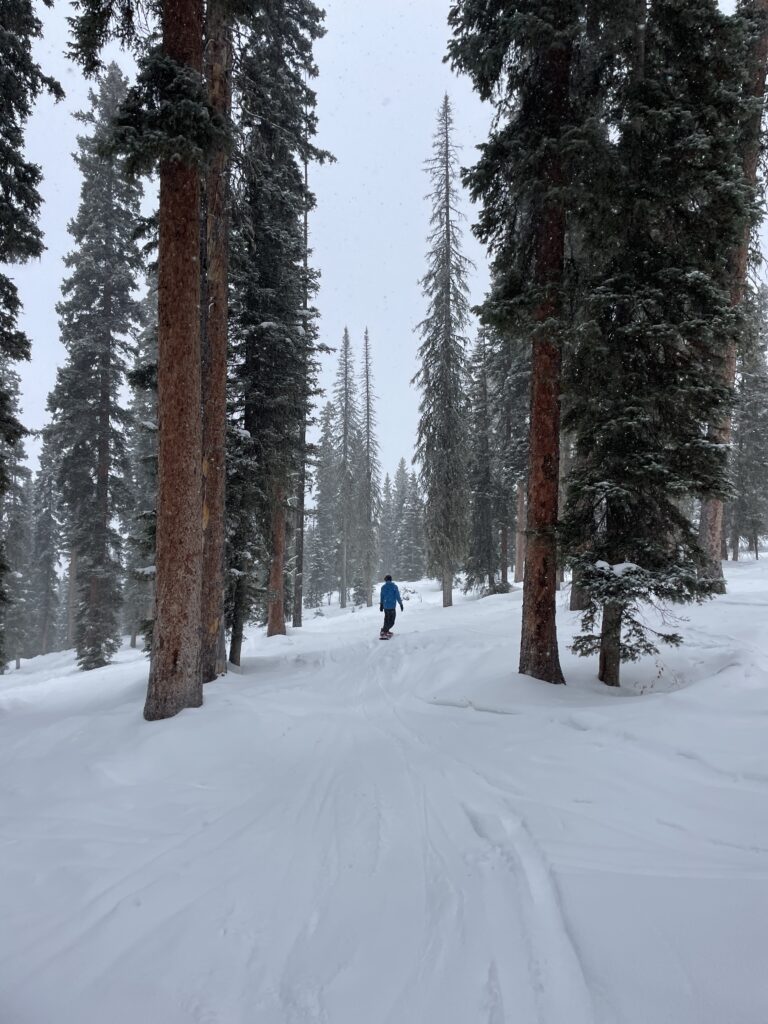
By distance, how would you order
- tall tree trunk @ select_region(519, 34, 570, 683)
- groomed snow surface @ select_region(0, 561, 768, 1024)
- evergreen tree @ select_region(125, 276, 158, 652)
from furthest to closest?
evergreen tree @ select_region(125, 276, 158, 652)
tall tree trunk @ select_region(519, 34, 570, 683)
groomed snow surface @ select_region(0, 561, 768, 1024)

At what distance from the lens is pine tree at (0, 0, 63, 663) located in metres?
8.71

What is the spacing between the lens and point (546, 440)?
24.3 feet

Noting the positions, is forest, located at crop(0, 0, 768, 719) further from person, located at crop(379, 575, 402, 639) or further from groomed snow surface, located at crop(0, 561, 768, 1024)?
person, located at crop(379, 575, 402, 639)

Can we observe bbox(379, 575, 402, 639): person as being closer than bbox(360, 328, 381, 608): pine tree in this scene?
Yes

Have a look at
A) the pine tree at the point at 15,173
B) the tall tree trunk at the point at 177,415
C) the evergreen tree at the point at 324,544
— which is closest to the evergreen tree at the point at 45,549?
the evergreen tree at the point at 324,544

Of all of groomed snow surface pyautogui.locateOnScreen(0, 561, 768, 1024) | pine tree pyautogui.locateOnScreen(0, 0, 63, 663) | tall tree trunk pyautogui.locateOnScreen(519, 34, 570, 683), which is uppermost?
pine tree pyautogui.locateOnScreen(0, 0, 63, 663)

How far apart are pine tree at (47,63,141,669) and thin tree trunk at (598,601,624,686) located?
717 inches

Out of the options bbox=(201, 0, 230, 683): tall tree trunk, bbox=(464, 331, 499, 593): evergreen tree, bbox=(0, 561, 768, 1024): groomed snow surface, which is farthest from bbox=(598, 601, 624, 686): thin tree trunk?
bbox=(464, 331, 499, 593): evergreen tree

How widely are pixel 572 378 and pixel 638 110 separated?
343 cm

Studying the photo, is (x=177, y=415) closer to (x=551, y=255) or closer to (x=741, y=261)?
(x=551, y=255)

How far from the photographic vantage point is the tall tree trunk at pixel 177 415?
6215mm

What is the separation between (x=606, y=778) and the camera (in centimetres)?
418

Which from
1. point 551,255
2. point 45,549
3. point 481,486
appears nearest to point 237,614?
point 551,255

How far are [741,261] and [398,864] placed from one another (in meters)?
11.9
